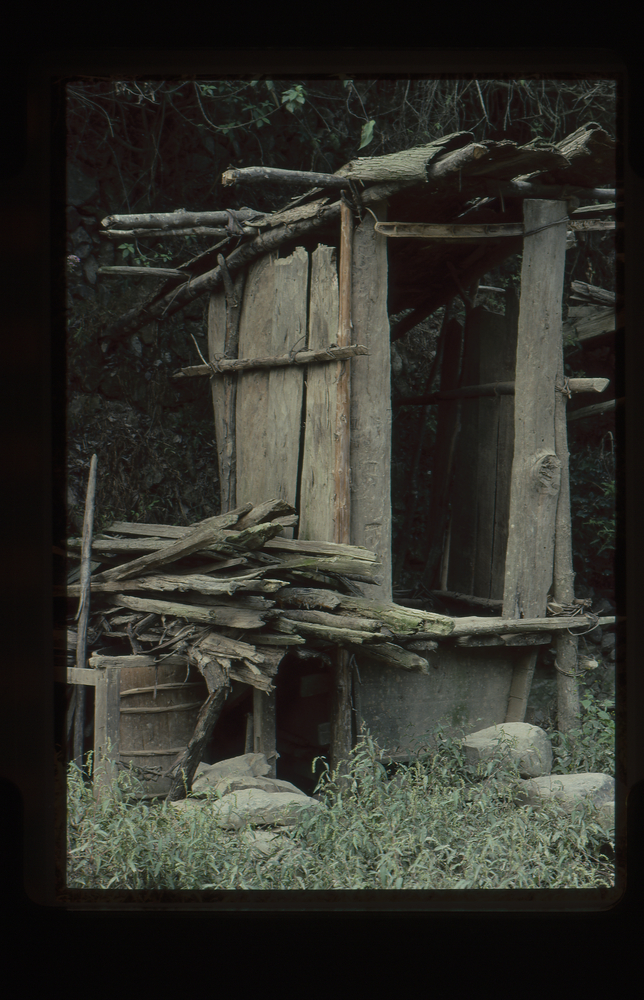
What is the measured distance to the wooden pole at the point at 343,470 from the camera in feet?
15.6

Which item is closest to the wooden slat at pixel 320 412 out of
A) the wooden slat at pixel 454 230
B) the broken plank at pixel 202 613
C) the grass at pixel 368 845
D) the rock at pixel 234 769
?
the wooden slat at pixel 454 230

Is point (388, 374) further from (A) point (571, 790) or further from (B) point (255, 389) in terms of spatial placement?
(A) point (571, 790)

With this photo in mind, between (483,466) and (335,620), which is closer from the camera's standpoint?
(335,620)

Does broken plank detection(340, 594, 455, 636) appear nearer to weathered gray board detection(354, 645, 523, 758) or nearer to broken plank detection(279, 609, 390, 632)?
broken plank detection(279, 609, 390, 632)

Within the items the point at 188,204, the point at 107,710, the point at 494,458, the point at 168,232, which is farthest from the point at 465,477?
the point at 188,204

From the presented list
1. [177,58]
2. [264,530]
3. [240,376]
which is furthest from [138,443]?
[177,58]

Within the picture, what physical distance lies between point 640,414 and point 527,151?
2821 mm

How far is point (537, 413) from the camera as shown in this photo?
5.11m

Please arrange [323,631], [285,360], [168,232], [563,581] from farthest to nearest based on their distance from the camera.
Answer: [168,232] → [285,360] → [563,581] → [323,631]

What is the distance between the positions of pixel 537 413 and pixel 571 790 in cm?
236

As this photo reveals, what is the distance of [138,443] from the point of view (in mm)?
8555

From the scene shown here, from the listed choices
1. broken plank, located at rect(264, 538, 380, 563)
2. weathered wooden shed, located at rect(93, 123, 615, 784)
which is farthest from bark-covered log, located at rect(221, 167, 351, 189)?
broken plank, located at rect(264, 538, 380, 563)

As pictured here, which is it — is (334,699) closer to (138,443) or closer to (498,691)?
(498,691)

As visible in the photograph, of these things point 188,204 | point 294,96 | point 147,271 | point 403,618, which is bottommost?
point 403,618
